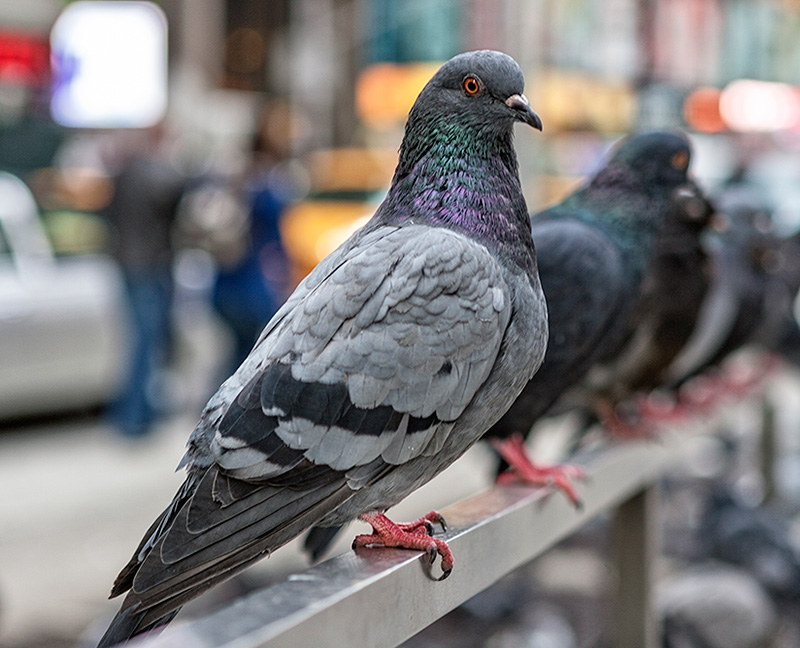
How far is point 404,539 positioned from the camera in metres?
1.64

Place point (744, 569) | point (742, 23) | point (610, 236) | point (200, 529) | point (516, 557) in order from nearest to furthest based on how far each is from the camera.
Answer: point (200, 529) → point (516, 557) → point (610, 236) → point (744, 569) → point (742, 23)

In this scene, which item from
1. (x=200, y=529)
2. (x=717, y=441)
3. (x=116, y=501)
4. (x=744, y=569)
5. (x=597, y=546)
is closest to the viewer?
(x=200, y=529)

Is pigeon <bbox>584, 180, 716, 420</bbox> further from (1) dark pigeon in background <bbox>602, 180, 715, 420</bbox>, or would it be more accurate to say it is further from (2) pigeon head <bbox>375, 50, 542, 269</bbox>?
(2) pigeon head <bbox>375, 50, 542, 269</bbox>

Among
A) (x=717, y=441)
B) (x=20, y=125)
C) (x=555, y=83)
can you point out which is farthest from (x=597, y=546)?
(x=20, y=125)

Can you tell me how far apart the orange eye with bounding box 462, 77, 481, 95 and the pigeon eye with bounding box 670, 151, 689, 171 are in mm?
1067

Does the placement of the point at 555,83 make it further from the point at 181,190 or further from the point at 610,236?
the point at 610,236

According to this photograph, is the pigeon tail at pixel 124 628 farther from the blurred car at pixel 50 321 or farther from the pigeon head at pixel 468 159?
the blurred car at pixel 50 321

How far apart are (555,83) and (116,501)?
3667mm

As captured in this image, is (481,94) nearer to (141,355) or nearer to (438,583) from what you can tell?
(438,583)

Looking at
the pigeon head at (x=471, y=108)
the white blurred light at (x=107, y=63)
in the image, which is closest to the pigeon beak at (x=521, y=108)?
the pigeon head at (x=471, y=108)

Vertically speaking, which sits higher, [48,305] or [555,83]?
[555,83]

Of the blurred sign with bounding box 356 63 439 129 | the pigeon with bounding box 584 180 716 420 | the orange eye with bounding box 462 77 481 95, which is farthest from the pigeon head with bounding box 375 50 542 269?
the blurred sign with bounding box 356 63 439 129

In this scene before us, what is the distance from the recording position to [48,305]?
7148 millimetres

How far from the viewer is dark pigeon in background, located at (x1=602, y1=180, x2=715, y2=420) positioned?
2.92 metres
